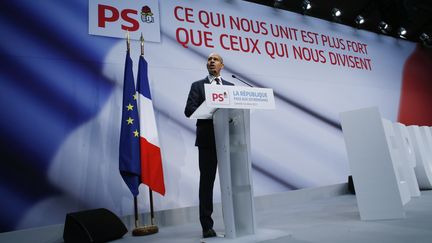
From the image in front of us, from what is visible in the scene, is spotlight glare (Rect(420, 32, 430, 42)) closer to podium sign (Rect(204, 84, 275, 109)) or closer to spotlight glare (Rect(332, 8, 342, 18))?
spotlight glare (Rect(332, 8, 342, 18))

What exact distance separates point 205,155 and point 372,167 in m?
1.34

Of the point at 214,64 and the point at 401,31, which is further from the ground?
the point at 401,31

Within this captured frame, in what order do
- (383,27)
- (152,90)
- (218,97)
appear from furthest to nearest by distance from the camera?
(383,27)
(152,90)
(218,97)

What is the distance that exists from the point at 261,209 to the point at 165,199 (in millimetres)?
1178

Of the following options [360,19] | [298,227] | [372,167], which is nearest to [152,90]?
[298,227]

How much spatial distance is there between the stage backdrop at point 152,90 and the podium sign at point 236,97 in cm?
177

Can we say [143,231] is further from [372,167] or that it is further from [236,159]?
[372,167]

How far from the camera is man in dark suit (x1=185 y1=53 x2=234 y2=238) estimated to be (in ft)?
7.09

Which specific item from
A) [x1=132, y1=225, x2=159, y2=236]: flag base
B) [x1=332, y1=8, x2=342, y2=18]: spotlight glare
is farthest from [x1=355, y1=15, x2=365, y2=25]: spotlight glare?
[x1=132, y1=225, x2=159, y2=236]: flag base

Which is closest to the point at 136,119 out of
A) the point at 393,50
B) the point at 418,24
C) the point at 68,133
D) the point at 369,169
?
the point at 68,133

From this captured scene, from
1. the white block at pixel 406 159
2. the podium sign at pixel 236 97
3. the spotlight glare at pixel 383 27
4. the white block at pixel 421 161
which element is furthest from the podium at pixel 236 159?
the spotlight glare at pixel 383 27

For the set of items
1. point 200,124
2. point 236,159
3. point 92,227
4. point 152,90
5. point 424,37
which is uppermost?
point 424,37

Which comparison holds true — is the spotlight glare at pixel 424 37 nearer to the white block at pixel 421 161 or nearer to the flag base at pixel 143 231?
the white block at pixel 421 161

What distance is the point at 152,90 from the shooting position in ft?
11.5
